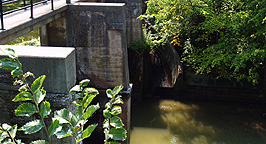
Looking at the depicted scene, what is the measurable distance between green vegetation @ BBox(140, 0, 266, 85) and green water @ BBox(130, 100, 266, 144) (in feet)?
4.85

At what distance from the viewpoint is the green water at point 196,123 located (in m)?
10.8

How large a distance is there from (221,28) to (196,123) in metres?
3.61

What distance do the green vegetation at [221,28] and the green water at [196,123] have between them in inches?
58.2

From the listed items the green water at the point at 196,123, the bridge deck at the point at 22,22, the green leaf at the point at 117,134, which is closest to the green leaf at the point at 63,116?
the green leaf at the point at 117,134

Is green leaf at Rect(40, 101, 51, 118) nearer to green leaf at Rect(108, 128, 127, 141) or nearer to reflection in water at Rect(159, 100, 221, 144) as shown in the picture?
green leaf at Rect(108, 128, 127, 141)

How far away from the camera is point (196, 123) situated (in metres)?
11.7

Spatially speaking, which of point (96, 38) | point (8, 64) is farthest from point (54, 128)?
point (96, 38)

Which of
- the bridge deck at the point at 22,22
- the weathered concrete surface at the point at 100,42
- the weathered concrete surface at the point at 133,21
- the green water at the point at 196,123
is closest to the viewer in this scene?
the bridge deck at the point at 22,22


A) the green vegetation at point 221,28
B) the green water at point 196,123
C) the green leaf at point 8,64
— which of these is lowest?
the green water at point 196,123

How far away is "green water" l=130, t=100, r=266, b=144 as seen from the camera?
35.3ft

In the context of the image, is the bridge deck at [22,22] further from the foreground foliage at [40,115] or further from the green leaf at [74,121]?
the green leaf at [74,121]

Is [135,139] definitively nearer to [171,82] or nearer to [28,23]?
[171,82]

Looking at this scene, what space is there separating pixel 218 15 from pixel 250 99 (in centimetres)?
432

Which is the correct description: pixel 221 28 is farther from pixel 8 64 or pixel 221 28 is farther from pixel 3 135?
pixel 3 135
